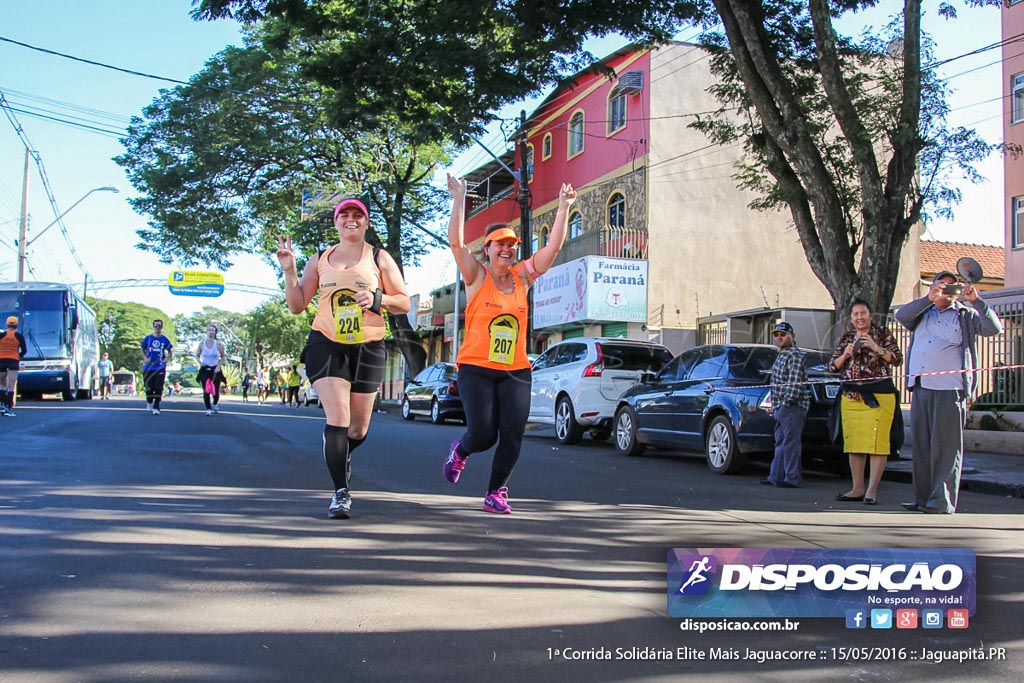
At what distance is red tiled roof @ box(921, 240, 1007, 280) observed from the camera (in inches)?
1041

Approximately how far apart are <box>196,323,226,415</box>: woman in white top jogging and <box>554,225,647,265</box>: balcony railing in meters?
10.2

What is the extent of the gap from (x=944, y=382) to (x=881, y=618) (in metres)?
4.66

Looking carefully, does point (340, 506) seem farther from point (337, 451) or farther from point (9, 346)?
point (9, 346)

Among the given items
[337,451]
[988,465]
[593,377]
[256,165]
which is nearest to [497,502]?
→ [337,451]

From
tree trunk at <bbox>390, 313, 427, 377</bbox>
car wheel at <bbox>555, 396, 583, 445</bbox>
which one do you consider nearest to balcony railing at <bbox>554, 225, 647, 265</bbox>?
car wheel at <bbox>555, 396, 583, 445</bbox>

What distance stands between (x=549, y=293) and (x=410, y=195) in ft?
34.2

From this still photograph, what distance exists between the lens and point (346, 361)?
5.59 metres

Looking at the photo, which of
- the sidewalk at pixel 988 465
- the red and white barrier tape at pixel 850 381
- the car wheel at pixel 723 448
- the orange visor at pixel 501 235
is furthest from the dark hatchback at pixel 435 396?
the orange visor at pixel 501 235

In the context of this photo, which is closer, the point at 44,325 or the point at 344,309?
the point at 344,309

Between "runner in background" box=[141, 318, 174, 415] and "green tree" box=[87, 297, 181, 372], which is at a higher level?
"green tree" box=[87, 297, 181, 372]

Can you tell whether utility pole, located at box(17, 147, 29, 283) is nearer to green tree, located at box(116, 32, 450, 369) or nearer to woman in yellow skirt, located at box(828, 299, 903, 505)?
green tree, located at box(116, 32, 450, 369)

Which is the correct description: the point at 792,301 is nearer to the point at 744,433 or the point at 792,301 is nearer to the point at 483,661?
the point at 744,433

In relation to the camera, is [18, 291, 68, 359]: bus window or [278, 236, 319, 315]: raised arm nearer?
[278, 236, 319, 315]: raised arm

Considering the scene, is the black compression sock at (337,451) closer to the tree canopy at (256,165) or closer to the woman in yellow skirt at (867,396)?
the woman in yellow skirt at (867,396)
